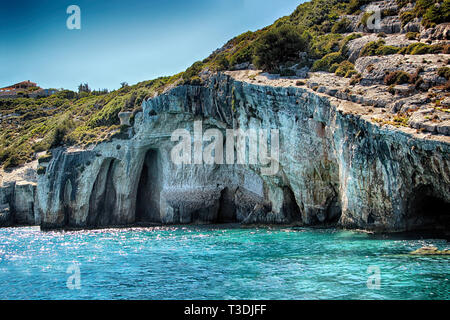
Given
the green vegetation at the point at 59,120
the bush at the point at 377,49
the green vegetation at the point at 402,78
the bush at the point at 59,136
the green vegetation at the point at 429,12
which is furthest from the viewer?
the green vegetation at the point at 59,120

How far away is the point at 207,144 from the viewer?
45719mm

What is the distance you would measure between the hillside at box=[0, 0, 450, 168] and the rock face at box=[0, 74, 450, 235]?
1915 millimetres

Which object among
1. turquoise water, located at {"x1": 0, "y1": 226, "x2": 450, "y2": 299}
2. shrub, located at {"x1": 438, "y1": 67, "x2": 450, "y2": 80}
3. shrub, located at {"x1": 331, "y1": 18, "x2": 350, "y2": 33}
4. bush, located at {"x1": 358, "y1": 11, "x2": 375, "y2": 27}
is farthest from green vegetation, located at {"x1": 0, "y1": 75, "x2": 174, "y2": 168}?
shrub, located at {"x1": 438, "y1": 67, "x2": 450, "y2": 80}

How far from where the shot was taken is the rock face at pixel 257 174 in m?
25.0

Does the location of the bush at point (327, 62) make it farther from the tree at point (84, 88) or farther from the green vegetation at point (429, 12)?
the tree at point (84, 88)

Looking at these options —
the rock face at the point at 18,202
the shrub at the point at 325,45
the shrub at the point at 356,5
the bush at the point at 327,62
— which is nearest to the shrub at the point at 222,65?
the shrub at the point at 325,45

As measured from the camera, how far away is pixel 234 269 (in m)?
18.8

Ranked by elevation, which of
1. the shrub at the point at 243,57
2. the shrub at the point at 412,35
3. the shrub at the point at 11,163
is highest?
the shrub at the point at 243,57

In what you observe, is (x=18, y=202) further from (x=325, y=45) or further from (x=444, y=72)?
(x=444, y=72)

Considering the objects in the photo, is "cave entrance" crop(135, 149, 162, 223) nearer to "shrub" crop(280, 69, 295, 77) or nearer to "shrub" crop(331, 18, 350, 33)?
"shrub" crop(280, 69, 295, 77)


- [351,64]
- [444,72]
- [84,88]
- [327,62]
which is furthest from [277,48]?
[84,88]

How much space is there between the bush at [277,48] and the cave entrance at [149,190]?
55.5ft

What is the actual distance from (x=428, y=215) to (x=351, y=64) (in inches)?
692
